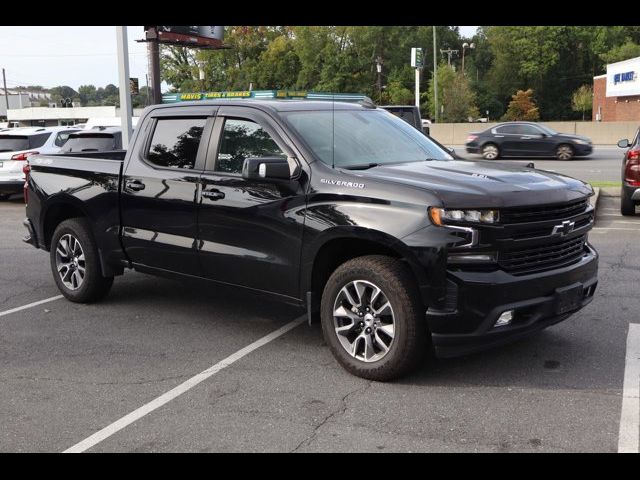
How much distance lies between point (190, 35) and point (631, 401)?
22304 mm

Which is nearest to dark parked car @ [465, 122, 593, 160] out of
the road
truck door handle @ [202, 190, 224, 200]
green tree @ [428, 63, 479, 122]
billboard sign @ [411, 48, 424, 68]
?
the road

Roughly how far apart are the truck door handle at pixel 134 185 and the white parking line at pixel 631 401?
13.3 ft

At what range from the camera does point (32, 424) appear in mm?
4285

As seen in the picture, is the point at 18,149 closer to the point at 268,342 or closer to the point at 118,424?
the point at 268,342

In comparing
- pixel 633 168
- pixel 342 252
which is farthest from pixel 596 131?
pixel 342 252

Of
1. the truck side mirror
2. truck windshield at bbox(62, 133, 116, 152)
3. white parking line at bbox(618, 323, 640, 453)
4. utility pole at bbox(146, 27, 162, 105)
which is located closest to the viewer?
white parking line at bbox(618, 323, 640, 453)

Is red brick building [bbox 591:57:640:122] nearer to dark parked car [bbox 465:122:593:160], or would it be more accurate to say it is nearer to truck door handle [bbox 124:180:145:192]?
dark parked car [bbox 465:122:593:160]

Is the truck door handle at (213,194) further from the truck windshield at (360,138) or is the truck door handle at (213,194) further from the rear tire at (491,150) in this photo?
the rear tire at (491,150)

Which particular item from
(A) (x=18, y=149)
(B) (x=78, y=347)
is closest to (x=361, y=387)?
(B) (x=78, y=347)

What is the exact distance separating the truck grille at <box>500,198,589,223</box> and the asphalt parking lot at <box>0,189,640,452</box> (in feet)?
3.54

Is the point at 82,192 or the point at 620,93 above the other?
the point at 620,93

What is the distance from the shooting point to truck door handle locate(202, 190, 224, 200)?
5582mm

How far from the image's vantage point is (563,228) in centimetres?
484

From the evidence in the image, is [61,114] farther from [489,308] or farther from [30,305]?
[489,308]
